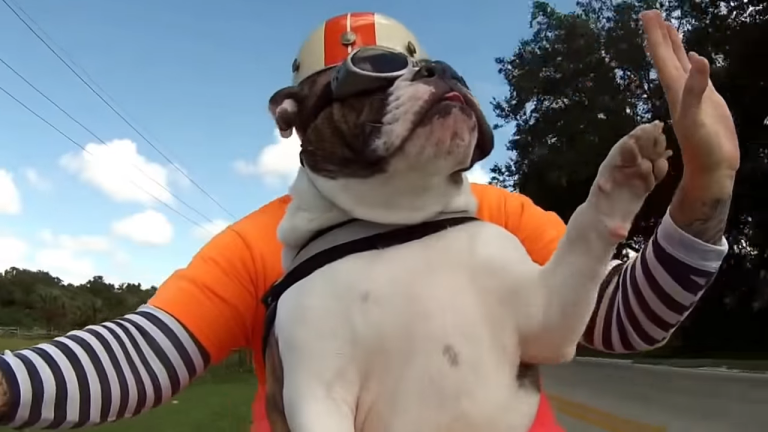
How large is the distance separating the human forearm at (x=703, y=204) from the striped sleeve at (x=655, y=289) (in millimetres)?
18

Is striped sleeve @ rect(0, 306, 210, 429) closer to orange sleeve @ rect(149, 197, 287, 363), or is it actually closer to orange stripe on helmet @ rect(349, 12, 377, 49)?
orange sleeve @ rect(149, 197, 287, 363)

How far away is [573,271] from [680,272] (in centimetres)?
47

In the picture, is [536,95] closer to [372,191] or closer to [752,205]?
[752,205]

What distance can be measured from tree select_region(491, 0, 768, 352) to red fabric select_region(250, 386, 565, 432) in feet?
52.5

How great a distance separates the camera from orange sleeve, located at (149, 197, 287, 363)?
2037 millimetres

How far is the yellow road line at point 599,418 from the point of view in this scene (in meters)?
7.69

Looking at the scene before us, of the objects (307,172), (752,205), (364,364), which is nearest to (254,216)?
(307,172)

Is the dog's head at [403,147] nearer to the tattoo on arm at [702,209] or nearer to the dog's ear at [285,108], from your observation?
the dog's ear at [285,108]

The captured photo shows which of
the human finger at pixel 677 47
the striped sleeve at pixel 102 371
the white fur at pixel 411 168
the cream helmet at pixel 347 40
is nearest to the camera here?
the white fur at pixel 411 168

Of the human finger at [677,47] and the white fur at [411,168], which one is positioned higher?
the human finger at [677,47]

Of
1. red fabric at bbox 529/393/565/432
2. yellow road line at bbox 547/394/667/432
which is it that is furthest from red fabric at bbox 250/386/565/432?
yellow road line at bbox 547/394/667/432

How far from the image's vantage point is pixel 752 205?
18312 mm

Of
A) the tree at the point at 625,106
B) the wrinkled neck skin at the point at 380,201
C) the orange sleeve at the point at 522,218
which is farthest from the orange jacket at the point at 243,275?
the tree at the point at 625,106

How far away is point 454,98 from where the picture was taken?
1650 mm
